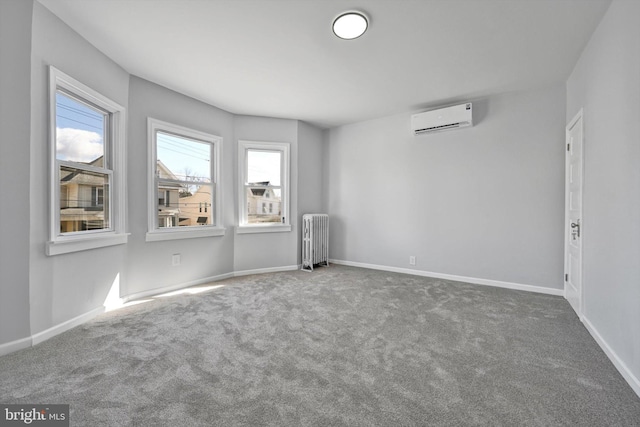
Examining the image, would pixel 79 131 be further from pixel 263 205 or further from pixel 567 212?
pixel 567 212

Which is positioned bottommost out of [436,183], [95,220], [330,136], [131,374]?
[131,374]

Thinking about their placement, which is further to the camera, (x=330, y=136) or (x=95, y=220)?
(x=330, y=136)

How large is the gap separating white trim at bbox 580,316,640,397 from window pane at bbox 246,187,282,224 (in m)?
3.95

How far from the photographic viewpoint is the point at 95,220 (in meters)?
2.77

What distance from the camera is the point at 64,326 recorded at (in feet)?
7.69

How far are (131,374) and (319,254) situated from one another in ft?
11.0

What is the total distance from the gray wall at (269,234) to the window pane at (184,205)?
0.48 meters

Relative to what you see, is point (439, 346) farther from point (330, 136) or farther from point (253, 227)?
point (330, 136)

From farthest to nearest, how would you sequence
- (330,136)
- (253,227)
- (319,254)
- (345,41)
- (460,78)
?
(330,136) < (319,254) < (253,227) < (460,78) < (345,41)

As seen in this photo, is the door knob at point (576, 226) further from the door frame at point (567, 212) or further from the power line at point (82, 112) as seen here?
the power line at point (82, 112)

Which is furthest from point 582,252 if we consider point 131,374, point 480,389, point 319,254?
point 131,374

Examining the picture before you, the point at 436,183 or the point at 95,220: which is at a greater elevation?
the point at 436,183

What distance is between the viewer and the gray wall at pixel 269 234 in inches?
173

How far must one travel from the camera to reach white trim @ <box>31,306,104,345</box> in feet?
6.99
